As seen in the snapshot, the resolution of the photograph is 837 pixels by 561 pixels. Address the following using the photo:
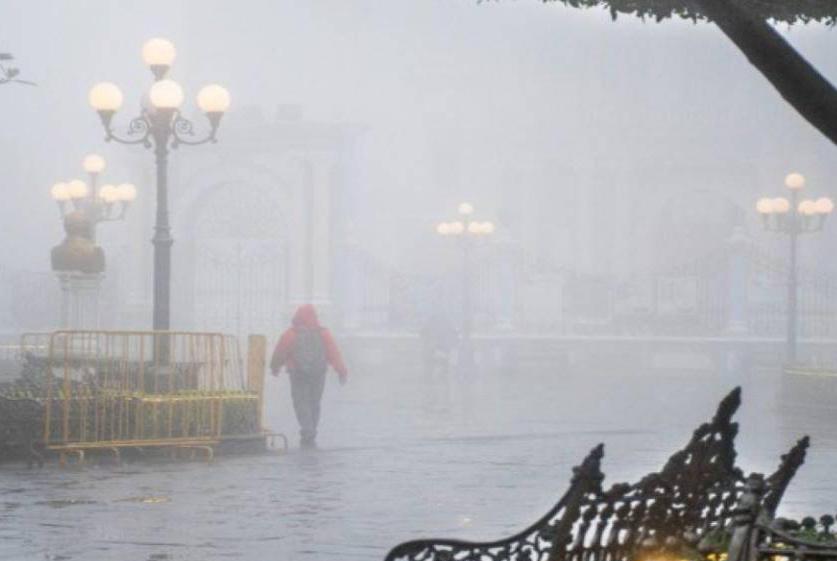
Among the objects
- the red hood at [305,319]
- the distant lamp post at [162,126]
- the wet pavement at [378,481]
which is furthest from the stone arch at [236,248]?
the distant lamp post at [162,126]

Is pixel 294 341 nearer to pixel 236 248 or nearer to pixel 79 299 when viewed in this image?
pixel 79 299

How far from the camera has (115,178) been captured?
64.6 metres

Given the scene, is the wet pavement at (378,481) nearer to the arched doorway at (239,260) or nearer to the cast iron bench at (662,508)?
the cast iron bench at (662,508)

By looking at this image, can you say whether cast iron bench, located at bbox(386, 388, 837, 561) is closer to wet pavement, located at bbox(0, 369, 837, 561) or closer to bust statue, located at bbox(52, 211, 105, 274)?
wet pavement, located at bbox(0, 369, 837, 561)

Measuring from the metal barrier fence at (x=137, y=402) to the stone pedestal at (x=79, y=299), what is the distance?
14.0 ft

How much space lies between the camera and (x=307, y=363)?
22.0 meters

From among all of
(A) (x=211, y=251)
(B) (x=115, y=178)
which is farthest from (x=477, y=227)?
(B) (x=115, y=178)

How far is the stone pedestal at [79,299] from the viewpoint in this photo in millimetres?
25906

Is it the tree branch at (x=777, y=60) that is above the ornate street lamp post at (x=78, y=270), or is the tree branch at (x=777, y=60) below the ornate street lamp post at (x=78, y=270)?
above

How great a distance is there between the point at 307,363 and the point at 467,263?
24.5 metres

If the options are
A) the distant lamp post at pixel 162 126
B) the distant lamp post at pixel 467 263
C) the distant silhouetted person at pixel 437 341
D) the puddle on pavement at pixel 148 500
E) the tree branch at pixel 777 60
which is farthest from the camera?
the distant lamp post at pixel 467 263

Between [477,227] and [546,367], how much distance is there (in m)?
3.75

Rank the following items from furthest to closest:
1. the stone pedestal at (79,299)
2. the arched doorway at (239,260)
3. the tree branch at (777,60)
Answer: the arched doorway at (239,260) → the stone pedestal at (79,299) → the tree branch at (777,60)

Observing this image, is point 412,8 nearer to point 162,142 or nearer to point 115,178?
point 115,178
